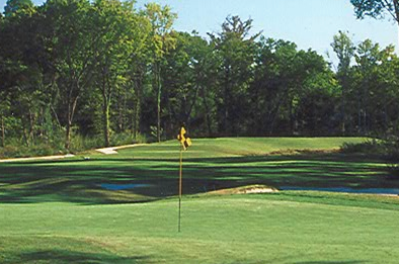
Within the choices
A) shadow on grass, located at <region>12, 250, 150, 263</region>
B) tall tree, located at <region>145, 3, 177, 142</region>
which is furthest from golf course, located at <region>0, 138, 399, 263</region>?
tall tree, located at <region>145, 3, 177, 142</region>

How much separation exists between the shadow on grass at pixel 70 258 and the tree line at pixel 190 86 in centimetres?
4376

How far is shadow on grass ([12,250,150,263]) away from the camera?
24.6 ft

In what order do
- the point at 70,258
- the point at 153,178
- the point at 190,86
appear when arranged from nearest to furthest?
the point at 70,258 → the point at 153,178 → the point at 190,86

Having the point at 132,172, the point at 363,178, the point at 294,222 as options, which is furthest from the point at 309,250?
the point at 132,172

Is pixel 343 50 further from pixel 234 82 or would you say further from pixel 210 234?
pixel 210 234

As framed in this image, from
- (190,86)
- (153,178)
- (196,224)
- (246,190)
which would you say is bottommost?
(153,178)

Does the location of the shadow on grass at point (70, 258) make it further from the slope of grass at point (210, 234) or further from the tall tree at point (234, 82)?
the tall tree at point (234, 82)

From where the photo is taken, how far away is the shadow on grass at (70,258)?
749cm

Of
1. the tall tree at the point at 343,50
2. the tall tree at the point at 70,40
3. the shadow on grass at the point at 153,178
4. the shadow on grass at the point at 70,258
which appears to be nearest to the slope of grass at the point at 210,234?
the shadow on grass at the point at 70,258

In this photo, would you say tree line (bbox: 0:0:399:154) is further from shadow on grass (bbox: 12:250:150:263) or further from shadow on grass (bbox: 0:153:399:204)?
shadow on grass (bbox: 12:250:150:263)

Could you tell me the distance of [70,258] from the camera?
7.61 m

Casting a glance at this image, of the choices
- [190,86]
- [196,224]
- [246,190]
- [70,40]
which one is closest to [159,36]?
[190,86]

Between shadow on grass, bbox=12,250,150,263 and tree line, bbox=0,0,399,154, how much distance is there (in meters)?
43.8

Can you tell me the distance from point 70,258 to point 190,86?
207ft
